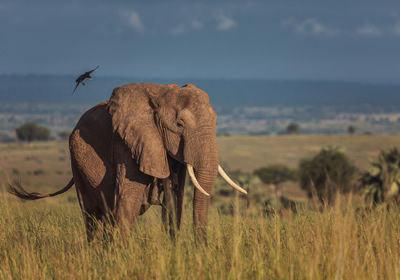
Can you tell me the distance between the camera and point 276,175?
77.8 m

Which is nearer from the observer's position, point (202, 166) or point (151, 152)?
point (202, 166)

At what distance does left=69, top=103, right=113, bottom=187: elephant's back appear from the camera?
7.59m

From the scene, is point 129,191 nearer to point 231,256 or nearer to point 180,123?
point 180,123

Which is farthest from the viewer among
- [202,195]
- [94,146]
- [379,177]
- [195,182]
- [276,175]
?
[276,175]

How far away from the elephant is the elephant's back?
12 mm

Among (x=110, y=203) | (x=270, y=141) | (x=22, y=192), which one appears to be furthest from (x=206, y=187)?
(x=270, y=141)

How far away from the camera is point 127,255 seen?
5773 mm

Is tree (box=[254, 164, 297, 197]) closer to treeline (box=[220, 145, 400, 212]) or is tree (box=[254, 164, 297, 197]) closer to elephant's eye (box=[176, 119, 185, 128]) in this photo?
treeline (box=[220, 145, 400, 212])

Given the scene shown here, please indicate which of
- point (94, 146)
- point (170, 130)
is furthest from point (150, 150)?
point (94, 146)

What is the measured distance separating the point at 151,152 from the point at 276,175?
71621 millimetres

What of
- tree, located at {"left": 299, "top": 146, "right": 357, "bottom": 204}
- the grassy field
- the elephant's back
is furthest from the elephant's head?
tree, located at {"left": 299, "top": 146, "right": 357, "bottom": 204}

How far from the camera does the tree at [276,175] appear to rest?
76.3 m

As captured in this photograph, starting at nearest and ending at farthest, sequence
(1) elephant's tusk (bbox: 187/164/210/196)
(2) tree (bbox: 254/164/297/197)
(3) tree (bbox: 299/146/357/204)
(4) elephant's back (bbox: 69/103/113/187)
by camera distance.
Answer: (1) elephant's tusk (bbox: 187/164/210/196)
(4) elephant's back (bbox: 69/103/113/187)
(3) tree (bbox: 299/146/357/204)
(2) tree (bbox: 254/164/297/197)

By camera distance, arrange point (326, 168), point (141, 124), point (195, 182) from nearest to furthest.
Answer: point (195, 182) → point (141, 124) → point (326, 168)
